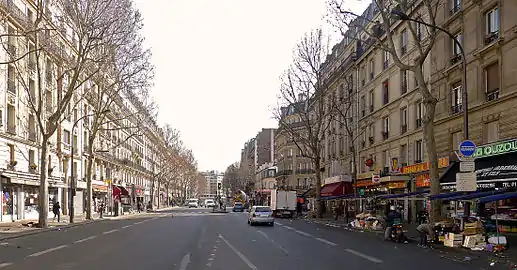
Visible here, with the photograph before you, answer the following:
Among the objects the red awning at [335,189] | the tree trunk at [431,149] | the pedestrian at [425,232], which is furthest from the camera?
the red awning at [335,189]

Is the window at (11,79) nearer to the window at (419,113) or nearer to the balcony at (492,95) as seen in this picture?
the window at (419,113)

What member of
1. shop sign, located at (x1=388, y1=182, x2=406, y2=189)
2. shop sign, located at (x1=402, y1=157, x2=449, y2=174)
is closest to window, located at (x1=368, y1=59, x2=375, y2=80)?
shop sign, located at (x1=388, y1=182, x2=406, y2=189)

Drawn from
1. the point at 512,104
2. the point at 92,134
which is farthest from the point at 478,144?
the point at 92,134

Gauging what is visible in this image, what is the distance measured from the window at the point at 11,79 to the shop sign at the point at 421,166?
28.8 metres

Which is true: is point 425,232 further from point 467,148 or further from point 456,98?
point 456,98

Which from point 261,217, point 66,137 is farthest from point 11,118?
point 261,217

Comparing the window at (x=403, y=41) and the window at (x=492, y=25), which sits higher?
the window at (x=403, y=41)

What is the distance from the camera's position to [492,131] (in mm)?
25578

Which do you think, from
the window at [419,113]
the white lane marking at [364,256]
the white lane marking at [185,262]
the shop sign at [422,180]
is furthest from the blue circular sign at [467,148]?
the window at [419,113]

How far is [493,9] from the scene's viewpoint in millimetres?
25625

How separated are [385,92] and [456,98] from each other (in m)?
13.4

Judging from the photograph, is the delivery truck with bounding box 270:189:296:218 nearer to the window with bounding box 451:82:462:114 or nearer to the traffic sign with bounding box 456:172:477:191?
the window with bounding box 451:82:462:114

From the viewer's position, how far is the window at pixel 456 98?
29.0 m

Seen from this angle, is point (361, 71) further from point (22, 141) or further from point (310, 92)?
point (22, 141)
